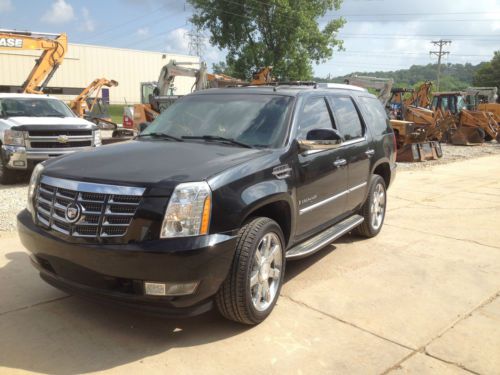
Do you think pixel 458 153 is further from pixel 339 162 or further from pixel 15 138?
pixel 15 138

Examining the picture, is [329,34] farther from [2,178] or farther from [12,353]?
[12,353]

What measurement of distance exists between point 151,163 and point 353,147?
2613 millimetres

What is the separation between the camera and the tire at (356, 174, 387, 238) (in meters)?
5.97

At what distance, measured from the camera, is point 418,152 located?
49.1 feet

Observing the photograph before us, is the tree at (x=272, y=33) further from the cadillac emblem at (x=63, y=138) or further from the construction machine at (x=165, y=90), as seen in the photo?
the cadillac emblem at (x=63, y=138)

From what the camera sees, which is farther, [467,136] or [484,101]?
[484,101]

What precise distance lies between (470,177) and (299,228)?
922 cm

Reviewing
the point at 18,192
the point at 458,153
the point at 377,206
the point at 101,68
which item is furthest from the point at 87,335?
the point at 101,68

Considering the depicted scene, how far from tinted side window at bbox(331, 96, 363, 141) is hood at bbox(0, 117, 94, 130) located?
616 centimetres

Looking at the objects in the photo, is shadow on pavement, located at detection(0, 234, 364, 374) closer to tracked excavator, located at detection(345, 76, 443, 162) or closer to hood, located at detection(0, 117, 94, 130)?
hood, located at detection(0, 117, 94, 130)

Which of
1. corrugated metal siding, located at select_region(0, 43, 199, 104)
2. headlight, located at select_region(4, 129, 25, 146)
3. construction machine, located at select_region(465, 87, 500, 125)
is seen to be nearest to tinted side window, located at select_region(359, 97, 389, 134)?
headlight, located at select_region(4, 129, 25, 146)

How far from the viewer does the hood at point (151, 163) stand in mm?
3264

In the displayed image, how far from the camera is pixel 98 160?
3701 mm

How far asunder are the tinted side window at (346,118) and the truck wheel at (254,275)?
1.87 m
